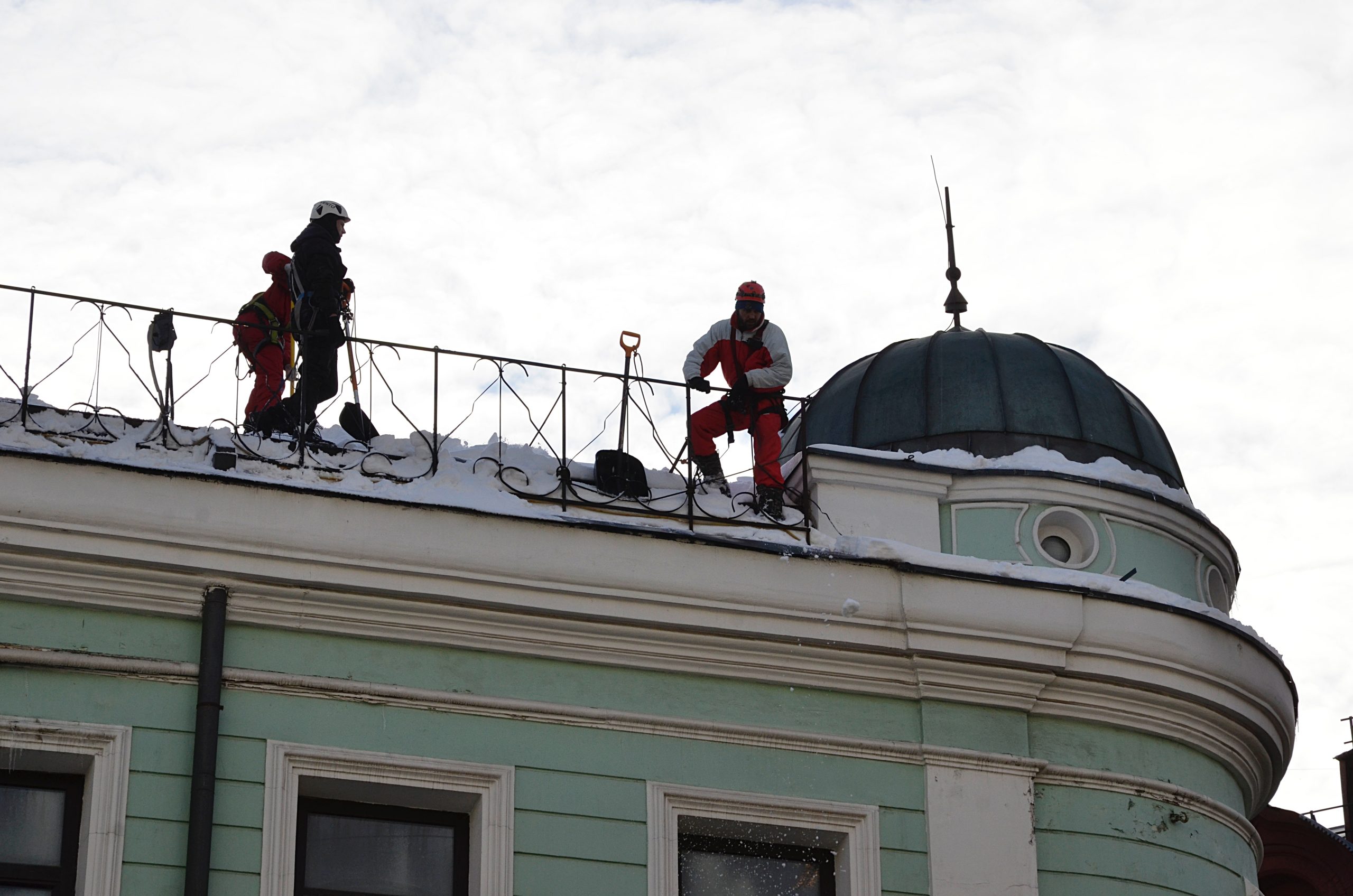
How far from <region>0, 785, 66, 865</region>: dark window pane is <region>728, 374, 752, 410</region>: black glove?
4.56 meters

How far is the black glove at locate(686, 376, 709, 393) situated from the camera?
1248cm

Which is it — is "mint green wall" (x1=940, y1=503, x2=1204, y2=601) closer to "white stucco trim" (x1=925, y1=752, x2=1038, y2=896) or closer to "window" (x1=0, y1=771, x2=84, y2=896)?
"white stucco trim" (x1=925, y1=752, x2=1038, y2=896)

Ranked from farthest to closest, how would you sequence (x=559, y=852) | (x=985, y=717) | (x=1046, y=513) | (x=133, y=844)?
(x=1046, y=513), (x=985, y=717), (x=559, y=852), (x=133, y=844)

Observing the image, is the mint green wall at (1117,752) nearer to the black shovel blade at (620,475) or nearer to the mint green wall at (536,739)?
the mint green wall at (536,739)

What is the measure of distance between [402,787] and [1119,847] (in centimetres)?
373

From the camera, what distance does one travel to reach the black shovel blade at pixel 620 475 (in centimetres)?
1227

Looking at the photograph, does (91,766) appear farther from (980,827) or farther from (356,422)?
(980,827)

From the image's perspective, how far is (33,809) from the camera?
10.3 m

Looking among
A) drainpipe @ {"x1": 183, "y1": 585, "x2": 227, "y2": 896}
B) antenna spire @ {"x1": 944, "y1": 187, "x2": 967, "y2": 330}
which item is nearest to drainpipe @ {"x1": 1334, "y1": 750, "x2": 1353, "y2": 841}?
antenna spire @ {"x1": 944, "y1": 187, "x2": 967, "y2": 330}

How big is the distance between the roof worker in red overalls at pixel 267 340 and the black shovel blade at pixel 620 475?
6.02ft

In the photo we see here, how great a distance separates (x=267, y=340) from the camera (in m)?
13.0

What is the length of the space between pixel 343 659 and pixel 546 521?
48.2 inches

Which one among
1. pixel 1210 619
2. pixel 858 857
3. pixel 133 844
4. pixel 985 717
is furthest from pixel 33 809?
pixel 1210 619

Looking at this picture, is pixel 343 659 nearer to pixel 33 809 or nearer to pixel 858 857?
pixel 33 809
